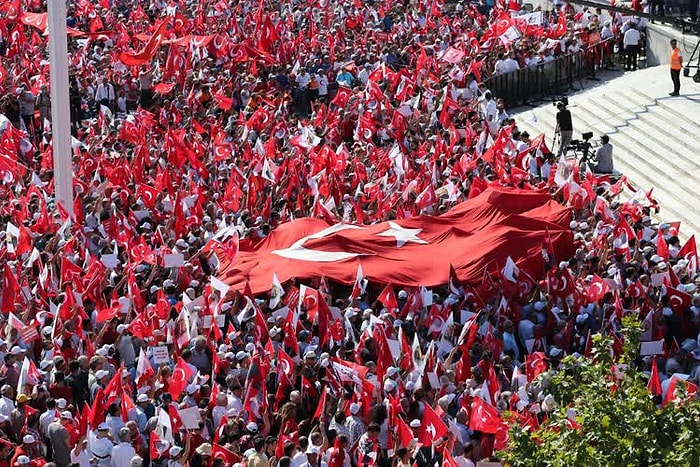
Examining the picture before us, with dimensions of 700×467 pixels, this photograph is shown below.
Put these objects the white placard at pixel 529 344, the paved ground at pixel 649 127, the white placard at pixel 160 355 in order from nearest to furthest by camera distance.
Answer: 1. the white placard at pixel 160 355
2. the white placard at pixel 529 344
3. the paved ground at pixel 649 127

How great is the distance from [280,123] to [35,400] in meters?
12.1

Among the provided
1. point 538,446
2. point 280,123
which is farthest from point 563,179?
point 538,446

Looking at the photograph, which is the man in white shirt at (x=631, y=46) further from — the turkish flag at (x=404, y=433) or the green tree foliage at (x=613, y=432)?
the green tree foliage at (x=613, y=432)

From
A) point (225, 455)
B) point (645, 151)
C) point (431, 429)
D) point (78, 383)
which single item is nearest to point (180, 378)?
point (78, 383)

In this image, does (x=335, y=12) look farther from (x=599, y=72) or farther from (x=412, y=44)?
(x=599, y=72)

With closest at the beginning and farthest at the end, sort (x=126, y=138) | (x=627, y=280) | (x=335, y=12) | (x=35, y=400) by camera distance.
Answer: (x=35, y=400)
(x=627, y=280)
(x=126, y=138)
(x=335, y=12)

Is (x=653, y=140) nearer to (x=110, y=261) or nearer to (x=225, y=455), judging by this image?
(x=110, y=261)

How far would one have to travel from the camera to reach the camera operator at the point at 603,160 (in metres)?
27.1

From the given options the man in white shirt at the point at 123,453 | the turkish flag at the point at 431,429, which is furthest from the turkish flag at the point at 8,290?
the turkish flag at the point at 431,429

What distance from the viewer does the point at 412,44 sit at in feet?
115

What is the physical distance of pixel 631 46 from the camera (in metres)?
35.1

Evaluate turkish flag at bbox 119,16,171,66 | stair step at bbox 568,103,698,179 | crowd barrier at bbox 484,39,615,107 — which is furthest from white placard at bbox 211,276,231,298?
crowd barrier at bbox 484,39,615,107

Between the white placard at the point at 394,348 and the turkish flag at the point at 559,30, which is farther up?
the white placard at the point at 394,348

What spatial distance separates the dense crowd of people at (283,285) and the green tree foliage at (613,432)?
56.7 inches
